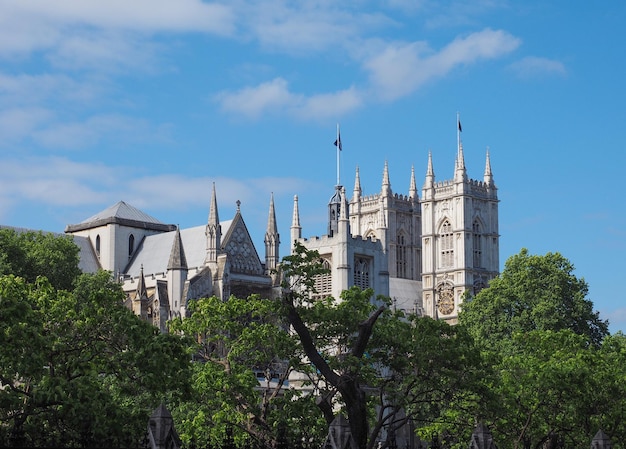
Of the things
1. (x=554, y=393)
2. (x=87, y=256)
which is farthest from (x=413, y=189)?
(x=554, y=393)

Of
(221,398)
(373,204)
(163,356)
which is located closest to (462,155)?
(373,204)

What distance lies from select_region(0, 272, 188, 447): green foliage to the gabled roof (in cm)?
6788

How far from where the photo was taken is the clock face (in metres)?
124

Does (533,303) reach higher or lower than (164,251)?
lower

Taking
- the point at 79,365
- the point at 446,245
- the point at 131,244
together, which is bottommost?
the point at 79,365

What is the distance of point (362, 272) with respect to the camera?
103m

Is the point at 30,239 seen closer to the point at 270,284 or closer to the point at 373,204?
the point at 270,284

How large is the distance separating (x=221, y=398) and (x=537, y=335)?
14215 mm

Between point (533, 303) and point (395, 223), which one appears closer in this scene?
point (533, 303)

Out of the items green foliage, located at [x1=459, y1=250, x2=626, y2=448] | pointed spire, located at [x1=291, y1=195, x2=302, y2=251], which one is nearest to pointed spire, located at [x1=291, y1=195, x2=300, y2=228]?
pointed spire, located at [x1=291, y1=195, x2=302, y2=251]

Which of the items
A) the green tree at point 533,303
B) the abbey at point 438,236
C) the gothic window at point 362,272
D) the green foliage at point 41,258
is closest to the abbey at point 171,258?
the green foliage at point 41,258

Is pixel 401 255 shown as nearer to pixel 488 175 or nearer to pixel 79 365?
pixel 488 175

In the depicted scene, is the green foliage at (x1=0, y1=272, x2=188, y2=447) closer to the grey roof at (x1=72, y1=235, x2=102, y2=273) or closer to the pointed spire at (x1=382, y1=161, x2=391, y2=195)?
the grey roof at (x1=72, y1=235, x2=102, y2=273)

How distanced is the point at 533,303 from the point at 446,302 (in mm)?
48786
